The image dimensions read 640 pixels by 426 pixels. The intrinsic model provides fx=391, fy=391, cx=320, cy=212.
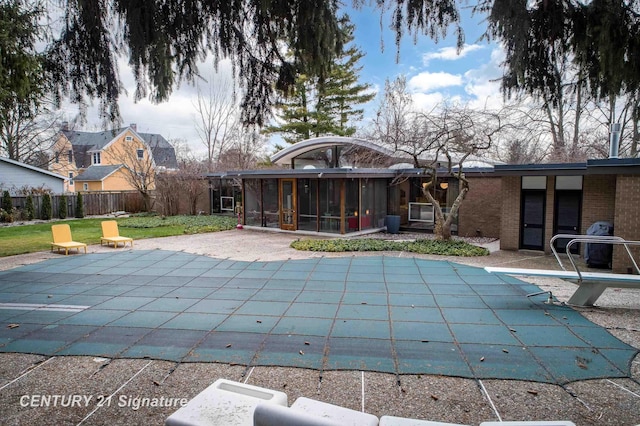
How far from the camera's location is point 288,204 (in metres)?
18.0

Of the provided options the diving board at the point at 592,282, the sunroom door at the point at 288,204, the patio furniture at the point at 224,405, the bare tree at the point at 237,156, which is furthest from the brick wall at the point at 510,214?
the bare tree at the point at 237,156

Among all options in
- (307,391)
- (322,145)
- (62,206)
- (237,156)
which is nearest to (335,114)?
(237,156)

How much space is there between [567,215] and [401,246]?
538cm

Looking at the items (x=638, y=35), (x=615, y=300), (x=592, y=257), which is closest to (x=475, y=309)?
(x=615, y=300)

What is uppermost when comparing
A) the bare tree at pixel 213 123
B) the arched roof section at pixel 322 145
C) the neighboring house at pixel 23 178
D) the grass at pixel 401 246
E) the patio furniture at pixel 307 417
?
the bare tree at pixel 213 123

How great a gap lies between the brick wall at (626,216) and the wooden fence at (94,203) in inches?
1001

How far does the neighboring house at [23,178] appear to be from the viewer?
73.0ft

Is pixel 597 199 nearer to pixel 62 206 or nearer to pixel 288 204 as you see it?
pixel 288 204

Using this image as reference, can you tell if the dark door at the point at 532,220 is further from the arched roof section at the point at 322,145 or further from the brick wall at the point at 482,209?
the arched roof section at the point at 322,145

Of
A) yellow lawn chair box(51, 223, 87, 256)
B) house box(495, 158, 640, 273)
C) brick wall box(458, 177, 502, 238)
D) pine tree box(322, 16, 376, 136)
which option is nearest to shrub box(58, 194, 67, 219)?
yellow lawn chair box(51, 223, 87, 256)

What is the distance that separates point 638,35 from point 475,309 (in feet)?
15.9

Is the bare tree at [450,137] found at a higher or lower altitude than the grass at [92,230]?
higher

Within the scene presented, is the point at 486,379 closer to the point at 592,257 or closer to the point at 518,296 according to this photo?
the point at 518,296

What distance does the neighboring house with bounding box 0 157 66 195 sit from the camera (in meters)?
22.2
